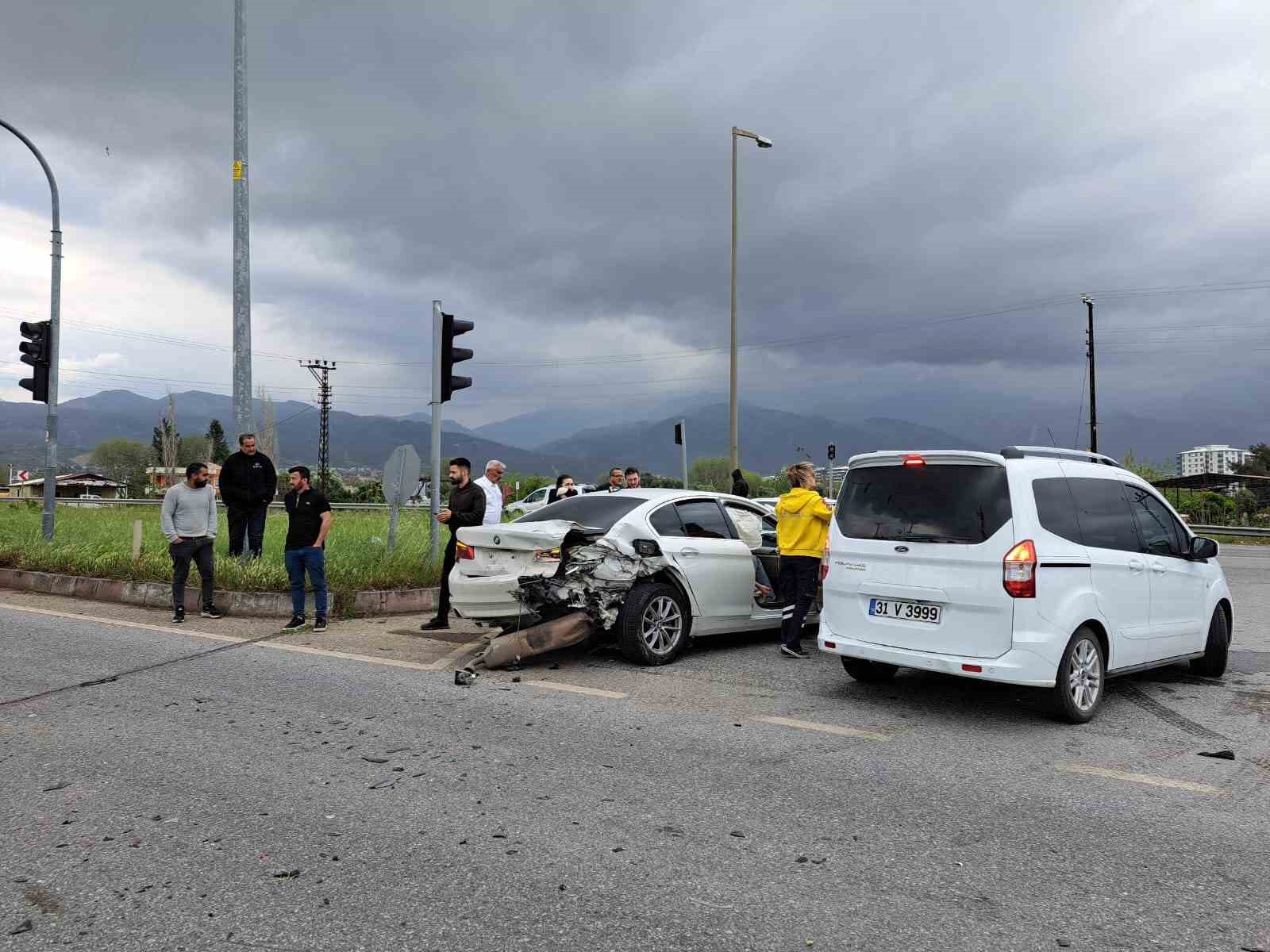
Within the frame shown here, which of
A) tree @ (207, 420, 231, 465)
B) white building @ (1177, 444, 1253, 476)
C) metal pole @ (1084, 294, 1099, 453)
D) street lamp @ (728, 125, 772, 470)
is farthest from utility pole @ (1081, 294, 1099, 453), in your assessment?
tree @ (207, 420, 231, 465)

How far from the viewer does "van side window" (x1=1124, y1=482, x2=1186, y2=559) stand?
673 centimetres

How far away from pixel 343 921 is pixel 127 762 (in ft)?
8.08

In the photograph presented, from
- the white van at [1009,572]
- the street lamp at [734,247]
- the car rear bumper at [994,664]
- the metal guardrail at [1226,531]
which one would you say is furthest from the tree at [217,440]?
the car rear bumper at [994,664]

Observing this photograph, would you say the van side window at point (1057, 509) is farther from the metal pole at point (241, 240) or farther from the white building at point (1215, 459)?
the white building at point (1215, 459)

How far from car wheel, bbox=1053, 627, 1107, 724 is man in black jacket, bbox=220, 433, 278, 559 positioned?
9876mm

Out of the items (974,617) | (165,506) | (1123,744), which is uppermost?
(165,506)

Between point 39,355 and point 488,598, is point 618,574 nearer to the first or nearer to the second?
point 488,598

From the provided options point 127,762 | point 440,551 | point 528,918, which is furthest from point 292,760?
Answer: point 440,551

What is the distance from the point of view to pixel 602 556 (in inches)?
301

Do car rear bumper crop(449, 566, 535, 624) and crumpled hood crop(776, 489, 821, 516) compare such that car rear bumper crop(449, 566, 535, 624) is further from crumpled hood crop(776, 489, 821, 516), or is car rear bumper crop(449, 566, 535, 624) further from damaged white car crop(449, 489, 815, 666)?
crumpled hood crop(776, 489, 821, 516)

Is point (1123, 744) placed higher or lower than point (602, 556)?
lower

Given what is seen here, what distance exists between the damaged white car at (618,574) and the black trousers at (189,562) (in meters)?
3.54

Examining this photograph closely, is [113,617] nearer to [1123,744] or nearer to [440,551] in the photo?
[440,551]

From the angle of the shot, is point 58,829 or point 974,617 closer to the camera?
point 58,829
